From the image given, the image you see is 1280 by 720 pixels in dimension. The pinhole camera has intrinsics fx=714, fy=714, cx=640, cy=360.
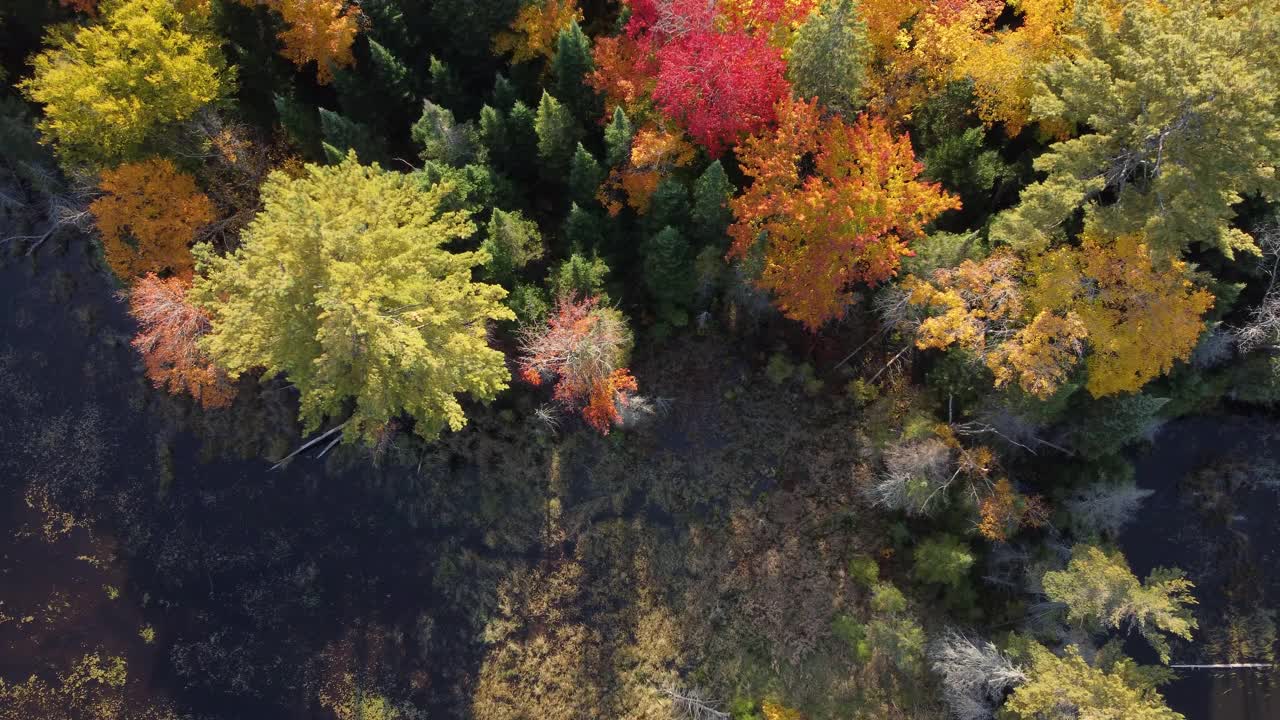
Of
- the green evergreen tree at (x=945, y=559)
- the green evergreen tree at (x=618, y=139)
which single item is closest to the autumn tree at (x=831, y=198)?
the green evergreen tree at (x=618, y=139)

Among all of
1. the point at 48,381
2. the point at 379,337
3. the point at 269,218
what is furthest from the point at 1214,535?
the point at 48,381

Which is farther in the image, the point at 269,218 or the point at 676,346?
the point at 676,346

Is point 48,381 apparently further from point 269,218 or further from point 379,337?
point 379,337

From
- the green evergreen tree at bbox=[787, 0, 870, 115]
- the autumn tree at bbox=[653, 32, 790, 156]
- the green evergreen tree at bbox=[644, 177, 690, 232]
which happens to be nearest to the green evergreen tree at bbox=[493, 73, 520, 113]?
the autumn tree at bbox=[653, 32, 790, 156]

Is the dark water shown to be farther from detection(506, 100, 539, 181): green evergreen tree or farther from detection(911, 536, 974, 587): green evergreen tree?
detection(506, 100, 539, 181): green evergreen tree

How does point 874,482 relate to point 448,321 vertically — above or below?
below

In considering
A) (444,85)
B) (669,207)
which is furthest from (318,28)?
(669,207)

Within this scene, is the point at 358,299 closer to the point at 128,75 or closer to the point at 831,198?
the point at 128,75
